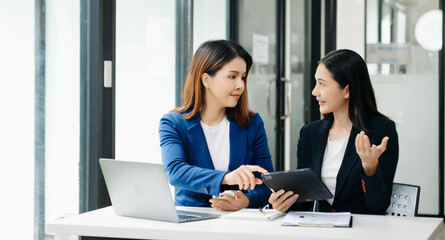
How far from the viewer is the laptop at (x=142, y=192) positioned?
189 cm

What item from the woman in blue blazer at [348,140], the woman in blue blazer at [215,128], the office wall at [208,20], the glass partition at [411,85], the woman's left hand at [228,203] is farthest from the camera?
the glass partition at [411,85]

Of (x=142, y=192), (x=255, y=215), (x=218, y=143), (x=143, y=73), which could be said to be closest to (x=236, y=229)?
(x=255, y=215)

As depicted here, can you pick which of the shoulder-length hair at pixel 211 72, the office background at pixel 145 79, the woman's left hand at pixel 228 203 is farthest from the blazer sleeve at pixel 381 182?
the office background at pixel 145 79

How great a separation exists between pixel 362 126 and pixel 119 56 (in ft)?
3.91

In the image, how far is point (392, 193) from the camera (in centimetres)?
236

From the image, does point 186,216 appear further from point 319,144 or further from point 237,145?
point 319,144

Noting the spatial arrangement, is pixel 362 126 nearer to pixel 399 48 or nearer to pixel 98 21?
pixel 98 21

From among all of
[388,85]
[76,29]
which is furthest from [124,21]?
[388,85]

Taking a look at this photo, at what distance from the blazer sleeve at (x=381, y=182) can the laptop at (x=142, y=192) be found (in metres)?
0.60

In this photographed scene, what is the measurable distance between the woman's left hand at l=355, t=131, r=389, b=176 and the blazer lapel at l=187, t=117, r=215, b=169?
24.7 inches

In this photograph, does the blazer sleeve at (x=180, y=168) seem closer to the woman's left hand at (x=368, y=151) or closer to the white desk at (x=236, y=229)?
the white desk at (x=236, y=229)
